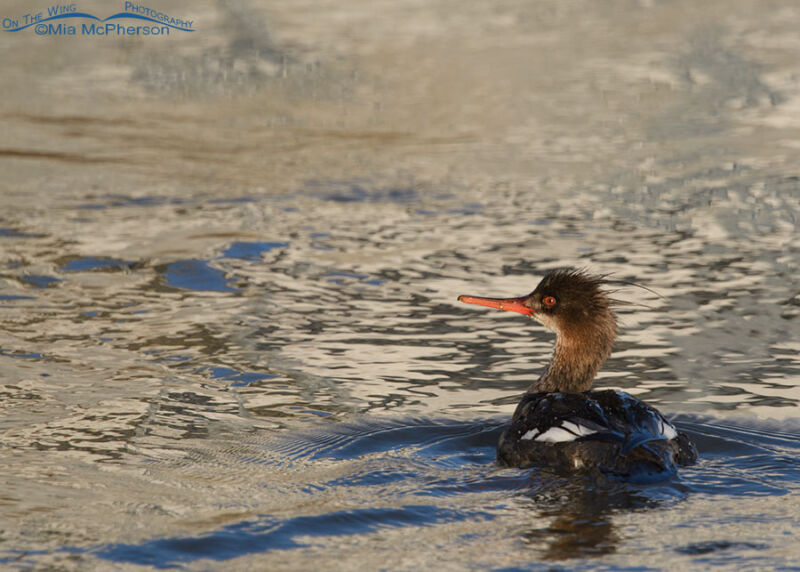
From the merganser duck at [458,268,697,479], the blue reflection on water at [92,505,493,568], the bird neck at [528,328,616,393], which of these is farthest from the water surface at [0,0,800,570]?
the bird neck at [528,328,616,393]

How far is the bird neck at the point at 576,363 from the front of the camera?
21.5ft

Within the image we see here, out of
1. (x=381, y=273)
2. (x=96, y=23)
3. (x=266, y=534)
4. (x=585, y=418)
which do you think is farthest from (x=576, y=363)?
(x=96, y=23)

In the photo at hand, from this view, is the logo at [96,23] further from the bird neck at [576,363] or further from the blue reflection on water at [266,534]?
the blue reflection on water at [266,534]

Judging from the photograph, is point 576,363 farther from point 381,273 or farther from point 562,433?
point 381,273

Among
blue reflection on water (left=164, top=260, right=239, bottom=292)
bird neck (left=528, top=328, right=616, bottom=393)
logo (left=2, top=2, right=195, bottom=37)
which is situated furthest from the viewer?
logo (left=2, top=2, right=195, bottom=37)

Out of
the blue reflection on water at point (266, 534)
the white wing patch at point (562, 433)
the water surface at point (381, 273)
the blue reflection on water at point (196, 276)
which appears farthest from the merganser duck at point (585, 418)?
the blue reflection on water at point (196, 276)

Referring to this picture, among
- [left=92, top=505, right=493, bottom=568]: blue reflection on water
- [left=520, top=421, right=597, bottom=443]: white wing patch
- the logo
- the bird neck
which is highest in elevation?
the logo

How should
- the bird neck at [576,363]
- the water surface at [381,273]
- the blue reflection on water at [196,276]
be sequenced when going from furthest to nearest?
1. the blue reflection on water at [196,276]
2. the bird neck at [576,363]
3. the water surface at [381,273]

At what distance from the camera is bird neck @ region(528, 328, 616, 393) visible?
6551mm

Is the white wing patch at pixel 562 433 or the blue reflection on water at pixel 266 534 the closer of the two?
the blue reflection on water at pixel 266 534

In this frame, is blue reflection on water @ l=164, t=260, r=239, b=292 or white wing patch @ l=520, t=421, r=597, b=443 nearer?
white wing patch @ l=520, t=421, r=597, b=443

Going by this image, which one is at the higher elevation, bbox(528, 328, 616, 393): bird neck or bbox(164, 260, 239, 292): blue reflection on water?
bbox(164, 260, 239, 292): blue reflection on water

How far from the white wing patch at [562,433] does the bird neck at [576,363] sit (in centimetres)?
85

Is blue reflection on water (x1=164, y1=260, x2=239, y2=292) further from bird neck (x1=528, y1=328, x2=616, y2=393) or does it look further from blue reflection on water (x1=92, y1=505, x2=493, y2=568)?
blue reflection on water (x1=92, y1=505, x2=493, y2=568)
